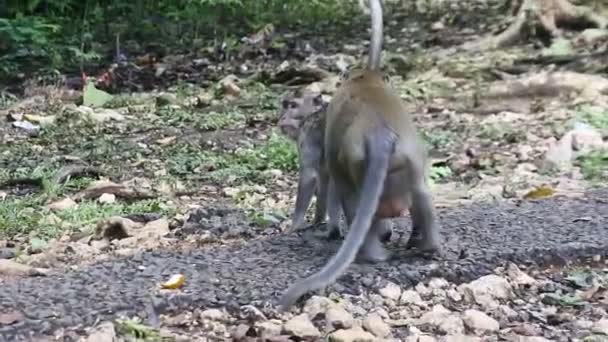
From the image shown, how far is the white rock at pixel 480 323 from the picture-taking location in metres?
3.92

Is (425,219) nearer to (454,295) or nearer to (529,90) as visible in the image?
(454,295)

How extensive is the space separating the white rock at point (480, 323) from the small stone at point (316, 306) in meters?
0.50

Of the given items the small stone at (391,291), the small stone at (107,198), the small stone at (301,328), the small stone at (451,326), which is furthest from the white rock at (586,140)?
the small stone at (301,328)

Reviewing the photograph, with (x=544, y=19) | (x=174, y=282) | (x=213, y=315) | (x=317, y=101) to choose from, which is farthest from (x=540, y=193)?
(x=544, y=19)

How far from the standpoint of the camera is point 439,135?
29.0 ft

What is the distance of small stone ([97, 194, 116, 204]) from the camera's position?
6.73 metres

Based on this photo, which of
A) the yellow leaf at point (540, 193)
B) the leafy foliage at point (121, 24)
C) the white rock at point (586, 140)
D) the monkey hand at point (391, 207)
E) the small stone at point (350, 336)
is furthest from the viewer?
the leafy foliage at point (121, 24)

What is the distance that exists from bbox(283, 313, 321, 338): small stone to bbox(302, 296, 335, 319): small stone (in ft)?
0.35

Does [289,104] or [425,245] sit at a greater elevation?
[289,104]

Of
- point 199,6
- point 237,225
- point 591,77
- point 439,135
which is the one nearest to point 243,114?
point 439,135

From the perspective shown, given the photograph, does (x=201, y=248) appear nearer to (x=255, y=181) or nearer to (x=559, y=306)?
(x=559, y=306)

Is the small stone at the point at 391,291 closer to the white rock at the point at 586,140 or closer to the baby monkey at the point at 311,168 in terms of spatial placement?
the baby monkey at the point at 311,168

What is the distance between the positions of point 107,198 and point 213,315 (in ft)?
10.1

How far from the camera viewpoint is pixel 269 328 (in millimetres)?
3730
